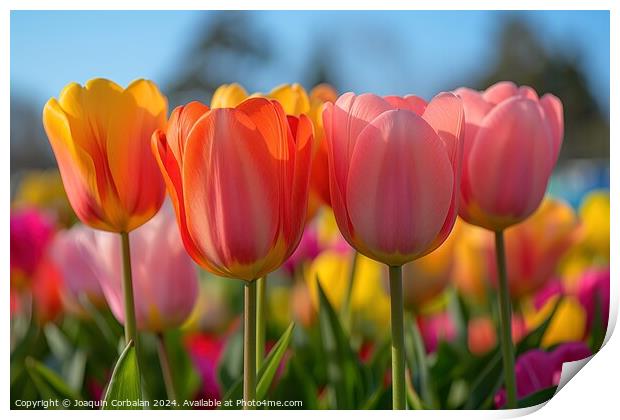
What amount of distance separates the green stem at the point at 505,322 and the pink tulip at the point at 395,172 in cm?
11

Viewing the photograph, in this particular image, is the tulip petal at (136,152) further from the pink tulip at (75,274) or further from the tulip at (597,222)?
the tulip at (597,222)

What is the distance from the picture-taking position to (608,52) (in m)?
0.69

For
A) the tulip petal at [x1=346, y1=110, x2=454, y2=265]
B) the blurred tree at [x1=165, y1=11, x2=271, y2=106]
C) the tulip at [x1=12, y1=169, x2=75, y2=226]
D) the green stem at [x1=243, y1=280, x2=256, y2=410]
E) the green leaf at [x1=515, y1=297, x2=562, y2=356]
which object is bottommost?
the green leaf at [x1=515, y1=297, x2=562, y2=356]

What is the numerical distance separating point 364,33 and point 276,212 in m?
0.35

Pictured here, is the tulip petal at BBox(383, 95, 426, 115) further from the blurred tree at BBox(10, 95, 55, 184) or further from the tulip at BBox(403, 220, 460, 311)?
the blurred tree at BBox(10, 95, 55, 184)

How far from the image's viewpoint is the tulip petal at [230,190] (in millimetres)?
375

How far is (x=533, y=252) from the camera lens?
0.65m

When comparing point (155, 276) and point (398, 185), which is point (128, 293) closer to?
point (155, 276)

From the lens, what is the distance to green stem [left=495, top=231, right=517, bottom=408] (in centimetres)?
49

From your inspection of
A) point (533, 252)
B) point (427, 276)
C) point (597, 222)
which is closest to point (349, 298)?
point (427, 276)

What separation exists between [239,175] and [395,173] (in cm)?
8

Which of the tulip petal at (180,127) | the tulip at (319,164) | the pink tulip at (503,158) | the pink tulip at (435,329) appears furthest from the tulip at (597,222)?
the tulip petal at (180,127)

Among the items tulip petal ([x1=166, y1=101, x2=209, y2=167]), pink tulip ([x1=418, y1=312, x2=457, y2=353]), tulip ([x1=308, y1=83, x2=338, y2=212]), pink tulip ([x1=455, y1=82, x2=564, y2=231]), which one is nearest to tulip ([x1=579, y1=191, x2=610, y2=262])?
pink tulip ([x1=418, y1=312, x2=457, y2=353])

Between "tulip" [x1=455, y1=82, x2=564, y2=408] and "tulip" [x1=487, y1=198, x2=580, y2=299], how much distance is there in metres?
0.17
